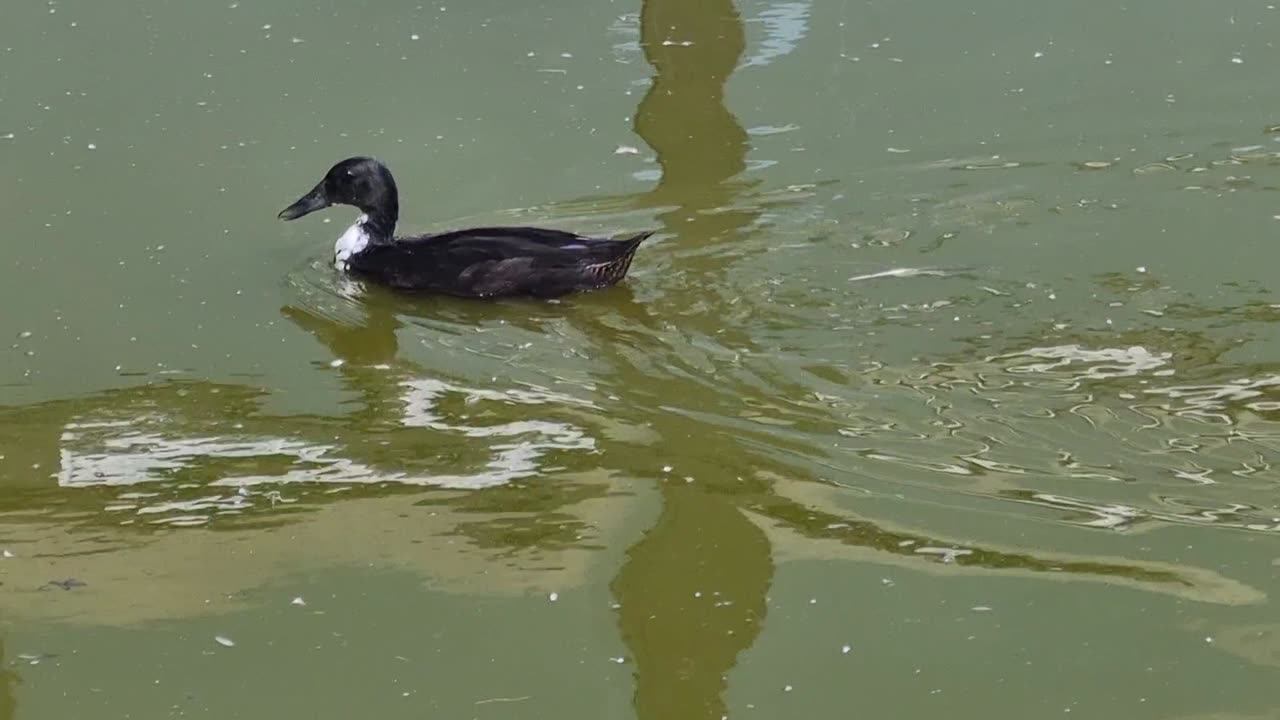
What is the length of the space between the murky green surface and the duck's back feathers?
87 millimetres

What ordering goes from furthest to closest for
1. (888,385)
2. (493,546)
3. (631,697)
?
1. (888,385)
2. (493,546)
3. (631,697)

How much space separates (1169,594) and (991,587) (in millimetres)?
416

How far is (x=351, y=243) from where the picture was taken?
6.43 m

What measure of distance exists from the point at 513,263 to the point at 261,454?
139 centimetres

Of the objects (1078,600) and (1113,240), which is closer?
(1078,600)

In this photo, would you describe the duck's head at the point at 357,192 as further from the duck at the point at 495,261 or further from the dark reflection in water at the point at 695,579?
the dark reflection in water at the point at 695,579

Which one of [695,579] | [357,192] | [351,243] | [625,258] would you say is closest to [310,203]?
[357,192]

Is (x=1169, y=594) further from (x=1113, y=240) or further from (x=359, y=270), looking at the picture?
(x=359, y=270)

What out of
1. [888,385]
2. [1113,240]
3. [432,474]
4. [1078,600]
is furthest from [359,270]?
[1078,600]

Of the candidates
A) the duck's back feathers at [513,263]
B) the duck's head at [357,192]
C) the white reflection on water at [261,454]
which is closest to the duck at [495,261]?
the duck's back feathers at [513,263]

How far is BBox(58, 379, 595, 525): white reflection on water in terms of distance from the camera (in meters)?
4.80

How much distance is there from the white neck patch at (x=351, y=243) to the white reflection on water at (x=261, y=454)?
123 centimetres

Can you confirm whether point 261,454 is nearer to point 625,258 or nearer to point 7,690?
point 7,690

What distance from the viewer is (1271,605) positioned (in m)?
4.08
